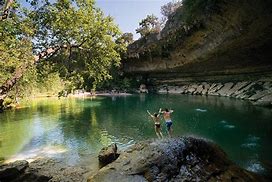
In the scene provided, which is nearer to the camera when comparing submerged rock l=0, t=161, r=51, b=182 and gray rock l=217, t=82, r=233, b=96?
submerged rock l=0, t=161, r=51, b=182

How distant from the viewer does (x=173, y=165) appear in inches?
270

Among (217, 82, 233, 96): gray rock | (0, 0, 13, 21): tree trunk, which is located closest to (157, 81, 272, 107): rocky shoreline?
(217, 82, 233, 96): gray rock

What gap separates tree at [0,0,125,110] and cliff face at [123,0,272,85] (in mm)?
11026

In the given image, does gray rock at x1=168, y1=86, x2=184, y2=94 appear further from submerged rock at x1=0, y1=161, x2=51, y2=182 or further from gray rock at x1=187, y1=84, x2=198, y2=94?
submerged rock at x1=0, y1=161, x2=51, y2=182

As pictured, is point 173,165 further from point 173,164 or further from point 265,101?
point 265,101

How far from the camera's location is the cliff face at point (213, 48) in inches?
926

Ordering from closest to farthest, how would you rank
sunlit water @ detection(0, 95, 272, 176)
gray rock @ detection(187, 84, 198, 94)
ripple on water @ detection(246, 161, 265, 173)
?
ripple on water @ detection(246, 161, 265, 173)
sunlit water @ detection(0, 95, 272, 176)
gray rock @ detection(187, 84, 198, 94)

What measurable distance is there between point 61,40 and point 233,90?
1321 inches

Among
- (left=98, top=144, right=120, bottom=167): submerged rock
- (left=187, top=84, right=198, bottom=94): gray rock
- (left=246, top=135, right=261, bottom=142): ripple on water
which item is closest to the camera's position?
(left=98, top=144, right=120, bottom=167): submerged rock

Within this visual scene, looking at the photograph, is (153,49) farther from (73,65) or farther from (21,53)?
(21,53)

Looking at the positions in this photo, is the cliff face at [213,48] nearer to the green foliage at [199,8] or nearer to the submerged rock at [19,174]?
the green foliage at [199,8]

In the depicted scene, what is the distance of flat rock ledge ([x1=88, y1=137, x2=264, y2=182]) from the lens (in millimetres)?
6625

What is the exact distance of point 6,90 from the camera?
12.0m

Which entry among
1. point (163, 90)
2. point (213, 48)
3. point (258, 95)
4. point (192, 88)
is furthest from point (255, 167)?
point (163, 90)
